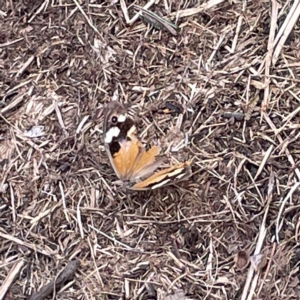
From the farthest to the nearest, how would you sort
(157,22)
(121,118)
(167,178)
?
(157,22)
(121,118)
(167,178)

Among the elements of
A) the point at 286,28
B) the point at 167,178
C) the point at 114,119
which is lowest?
the point at 167,178

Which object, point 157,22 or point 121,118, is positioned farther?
point 157,22

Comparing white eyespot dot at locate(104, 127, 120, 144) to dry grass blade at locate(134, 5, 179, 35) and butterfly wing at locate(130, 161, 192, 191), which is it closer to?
butterfly wing at locate(130, 161, 192, 191)

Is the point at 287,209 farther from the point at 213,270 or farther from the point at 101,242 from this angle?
the point at 101,242

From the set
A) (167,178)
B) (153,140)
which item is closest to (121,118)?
(153,140)

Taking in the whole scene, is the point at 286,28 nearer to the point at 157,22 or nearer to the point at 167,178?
the point at 157,22

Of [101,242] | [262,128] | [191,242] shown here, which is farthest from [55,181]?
[262,128]
